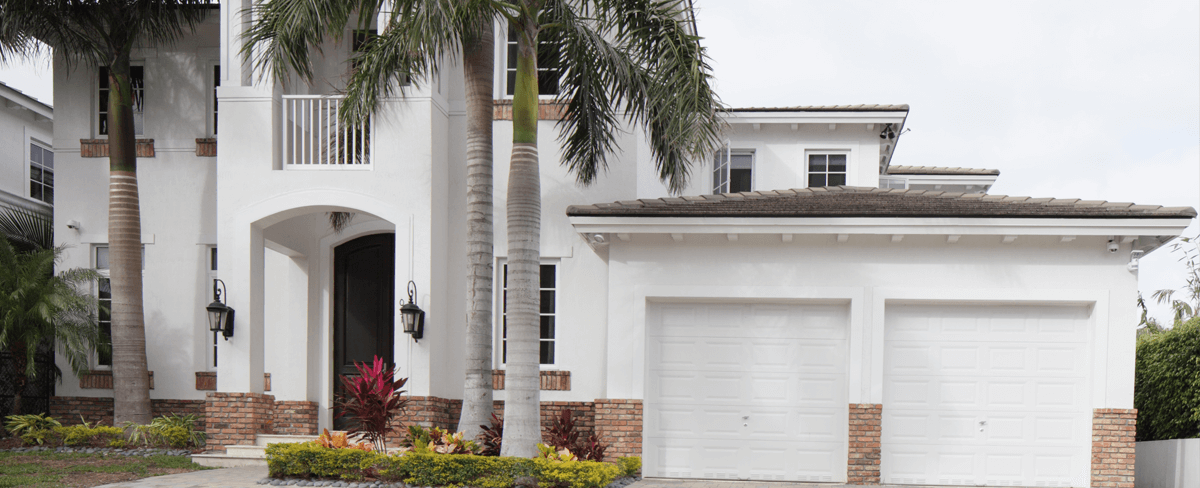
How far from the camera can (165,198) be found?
47.0ft

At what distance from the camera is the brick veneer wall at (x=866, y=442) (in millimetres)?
10773

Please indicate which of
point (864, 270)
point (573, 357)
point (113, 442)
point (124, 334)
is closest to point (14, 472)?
point (113, 442)

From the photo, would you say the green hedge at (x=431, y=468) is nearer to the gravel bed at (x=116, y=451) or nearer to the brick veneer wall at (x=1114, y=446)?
the gravel bed at (x=116, y=451)

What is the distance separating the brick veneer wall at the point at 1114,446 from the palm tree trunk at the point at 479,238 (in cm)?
724

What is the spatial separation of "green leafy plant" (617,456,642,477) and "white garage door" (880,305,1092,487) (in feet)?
9.90

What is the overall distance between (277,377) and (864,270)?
28.9 ft

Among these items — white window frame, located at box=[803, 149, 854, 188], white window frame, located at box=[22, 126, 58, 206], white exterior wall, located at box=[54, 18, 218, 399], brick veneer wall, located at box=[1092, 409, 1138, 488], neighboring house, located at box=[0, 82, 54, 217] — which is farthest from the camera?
white window frame, located at box=[22, 126, 58, 206]

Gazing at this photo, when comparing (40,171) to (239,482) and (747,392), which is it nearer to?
(239,482)

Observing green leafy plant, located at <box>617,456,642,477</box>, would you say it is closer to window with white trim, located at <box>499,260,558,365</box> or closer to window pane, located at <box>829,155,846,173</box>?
window with white trim, located at <box>499,260,558,365</box>

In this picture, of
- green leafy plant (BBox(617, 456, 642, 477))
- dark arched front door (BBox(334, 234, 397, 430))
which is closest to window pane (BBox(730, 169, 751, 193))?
dark arched front door (BBox(334, 234, 397, 430))

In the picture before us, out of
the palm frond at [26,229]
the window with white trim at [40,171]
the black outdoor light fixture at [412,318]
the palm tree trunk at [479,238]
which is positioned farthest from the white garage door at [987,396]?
the window with white trim at [40,171]

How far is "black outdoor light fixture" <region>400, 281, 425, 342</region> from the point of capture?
1158cm

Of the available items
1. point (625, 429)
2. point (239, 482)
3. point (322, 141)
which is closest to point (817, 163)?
point (625, 429)

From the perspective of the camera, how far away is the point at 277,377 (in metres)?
13.6
